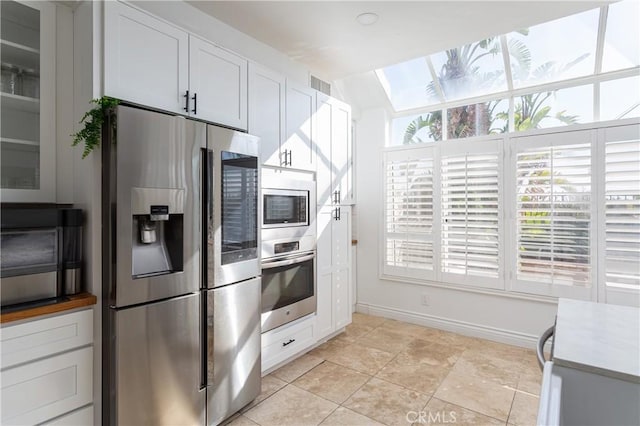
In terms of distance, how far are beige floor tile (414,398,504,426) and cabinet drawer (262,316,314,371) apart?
3.46ft

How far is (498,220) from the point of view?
10.9 ft

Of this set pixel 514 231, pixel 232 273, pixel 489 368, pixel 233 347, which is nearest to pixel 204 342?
pixel 233 347

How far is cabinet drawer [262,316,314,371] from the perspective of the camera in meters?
2.47

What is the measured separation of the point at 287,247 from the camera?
8.71 feet

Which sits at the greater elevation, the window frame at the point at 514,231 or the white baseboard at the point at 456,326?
the window frame at the point at 514,231

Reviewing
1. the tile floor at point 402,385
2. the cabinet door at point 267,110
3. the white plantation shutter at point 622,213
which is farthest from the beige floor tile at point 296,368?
the white plantation shutter at point 622,213

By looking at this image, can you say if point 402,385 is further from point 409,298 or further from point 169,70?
point 169,70

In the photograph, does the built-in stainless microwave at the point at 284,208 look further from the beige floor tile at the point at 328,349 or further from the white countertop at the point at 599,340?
the white countertop at the point at 599,340

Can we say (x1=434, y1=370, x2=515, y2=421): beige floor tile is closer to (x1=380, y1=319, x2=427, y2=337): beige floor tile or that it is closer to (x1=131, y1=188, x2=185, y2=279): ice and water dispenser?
(x1=380, y1=319, x2=427, y2=337): beige floor tile

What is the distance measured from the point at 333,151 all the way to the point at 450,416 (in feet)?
7.54

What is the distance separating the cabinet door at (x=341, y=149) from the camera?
324 centimetres

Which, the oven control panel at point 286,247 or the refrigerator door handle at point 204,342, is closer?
the refrigerator door handle at point 204,342

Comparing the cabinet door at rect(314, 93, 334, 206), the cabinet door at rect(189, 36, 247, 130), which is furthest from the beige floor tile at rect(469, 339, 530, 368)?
the cabinet door at rect(189, 36, 247, 130)

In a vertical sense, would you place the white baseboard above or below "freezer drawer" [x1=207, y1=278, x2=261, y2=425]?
below
